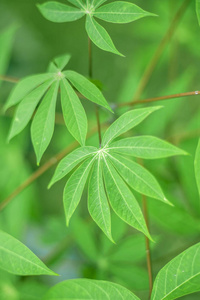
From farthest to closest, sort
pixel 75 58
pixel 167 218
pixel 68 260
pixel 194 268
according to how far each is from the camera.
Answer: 1. pixel 75 58
2. pixel 68 260
3. pixel 167 218
4. pixel 194 268

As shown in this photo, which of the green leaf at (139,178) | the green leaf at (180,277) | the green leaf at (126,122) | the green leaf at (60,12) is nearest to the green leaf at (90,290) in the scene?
the green leaf at (180,277)

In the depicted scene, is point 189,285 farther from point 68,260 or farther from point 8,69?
point 8,69

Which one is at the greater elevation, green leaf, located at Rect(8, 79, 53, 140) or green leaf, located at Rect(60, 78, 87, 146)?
green leaf, located at Rect(8, 79, 53, 140)

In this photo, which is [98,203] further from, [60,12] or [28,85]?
[60,12]

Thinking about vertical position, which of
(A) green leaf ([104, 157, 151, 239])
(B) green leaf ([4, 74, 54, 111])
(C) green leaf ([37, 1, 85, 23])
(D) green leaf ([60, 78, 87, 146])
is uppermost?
(C) green leaf ([37, 1, 85, 23])

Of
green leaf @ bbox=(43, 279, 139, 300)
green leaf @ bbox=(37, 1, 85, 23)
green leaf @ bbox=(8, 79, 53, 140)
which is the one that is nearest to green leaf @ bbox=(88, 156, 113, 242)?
green leaf @ bbox=(43, 279, 139, 300)

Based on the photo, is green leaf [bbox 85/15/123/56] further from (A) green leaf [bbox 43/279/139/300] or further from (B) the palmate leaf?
(A) green leaf [bbox 43/279/139/300]

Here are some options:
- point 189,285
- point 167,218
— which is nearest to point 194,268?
point 189,285
